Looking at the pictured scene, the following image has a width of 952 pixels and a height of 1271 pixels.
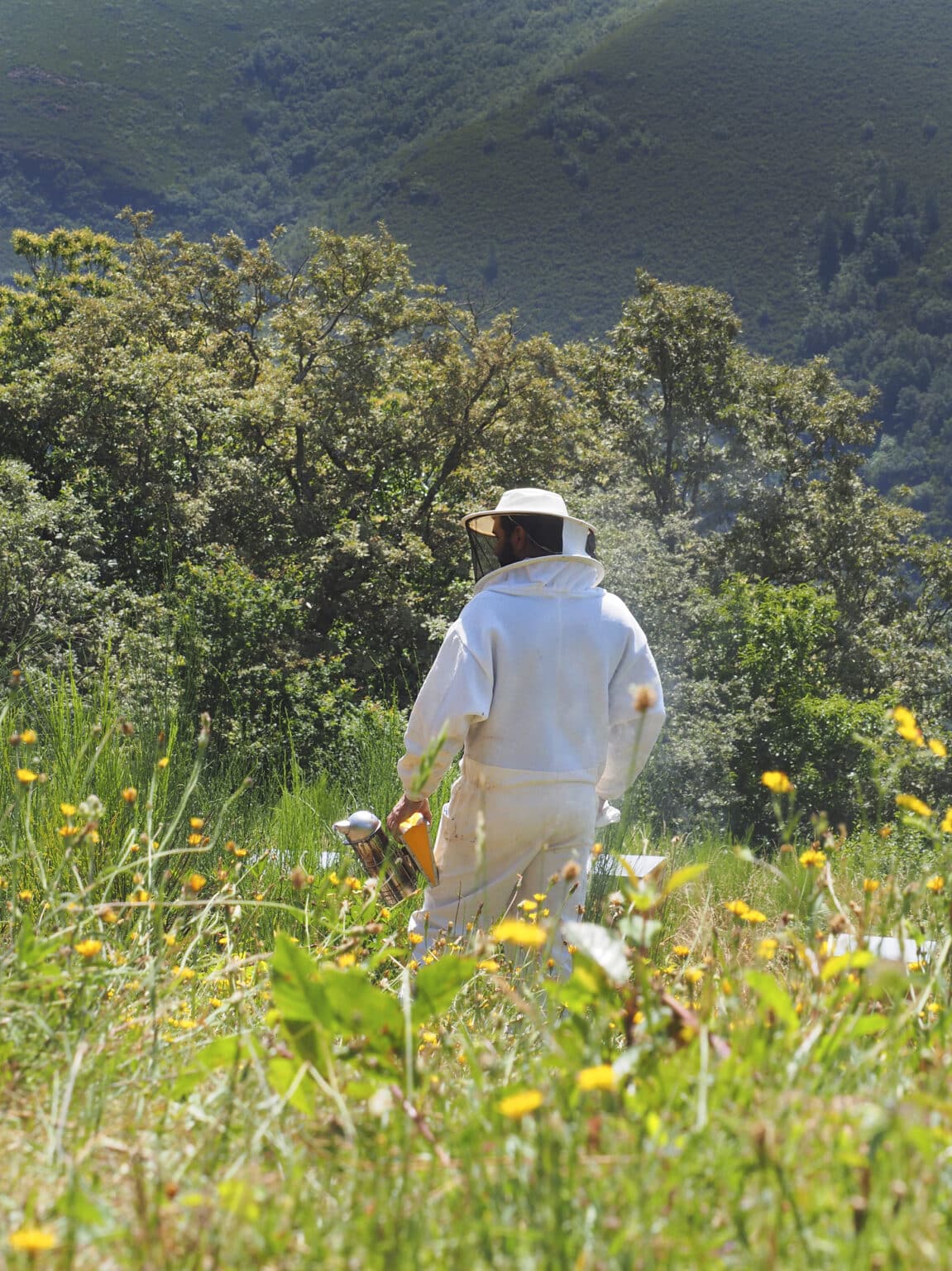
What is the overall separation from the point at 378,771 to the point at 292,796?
0.98 m

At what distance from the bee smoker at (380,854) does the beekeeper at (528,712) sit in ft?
0.26

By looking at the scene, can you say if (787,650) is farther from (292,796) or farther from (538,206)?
(538,206)

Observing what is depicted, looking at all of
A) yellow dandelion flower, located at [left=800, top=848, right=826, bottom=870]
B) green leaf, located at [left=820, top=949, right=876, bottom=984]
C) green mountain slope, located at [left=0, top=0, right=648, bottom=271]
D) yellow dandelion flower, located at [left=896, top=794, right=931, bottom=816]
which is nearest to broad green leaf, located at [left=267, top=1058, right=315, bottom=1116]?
green leaf, located at [left=820, top=949, right=876, bottom=984]

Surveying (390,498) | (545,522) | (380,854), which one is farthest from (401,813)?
(390,498)

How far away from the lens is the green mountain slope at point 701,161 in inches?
2965

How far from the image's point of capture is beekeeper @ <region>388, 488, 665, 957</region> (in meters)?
3.70

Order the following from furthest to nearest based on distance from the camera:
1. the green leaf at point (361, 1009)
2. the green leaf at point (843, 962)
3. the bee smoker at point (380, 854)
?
the bee smoker at point (380, 854)
the green leaf at point (361, 1009)
the green leaf at point (843, 962)

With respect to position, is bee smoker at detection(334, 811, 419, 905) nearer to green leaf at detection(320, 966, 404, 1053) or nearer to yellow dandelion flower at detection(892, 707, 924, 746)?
green leaf at detection(320, 966, 404, 1053)

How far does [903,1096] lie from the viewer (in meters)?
1.56

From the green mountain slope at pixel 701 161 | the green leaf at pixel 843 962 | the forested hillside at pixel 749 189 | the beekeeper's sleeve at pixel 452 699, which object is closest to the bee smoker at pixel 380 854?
the beekeeper's sleeve at pixel 452 699

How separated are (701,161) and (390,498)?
269ft

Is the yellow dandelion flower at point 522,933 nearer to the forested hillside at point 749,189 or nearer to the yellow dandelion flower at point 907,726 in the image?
the yellow dandelion flower at point 907,726

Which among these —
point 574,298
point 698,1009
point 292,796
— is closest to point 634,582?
point 292,796

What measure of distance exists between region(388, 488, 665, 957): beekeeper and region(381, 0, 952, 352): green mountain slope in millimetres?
65353
